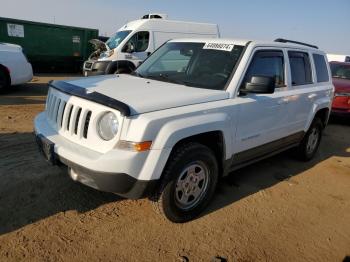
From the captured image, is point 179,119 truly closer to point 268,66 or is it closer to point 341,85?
point 268,66

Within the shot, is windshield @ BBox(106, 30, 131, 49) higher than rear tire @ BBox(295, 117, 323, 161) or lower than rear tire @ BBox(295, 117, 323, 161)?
higher

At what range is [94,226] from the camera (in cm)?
350

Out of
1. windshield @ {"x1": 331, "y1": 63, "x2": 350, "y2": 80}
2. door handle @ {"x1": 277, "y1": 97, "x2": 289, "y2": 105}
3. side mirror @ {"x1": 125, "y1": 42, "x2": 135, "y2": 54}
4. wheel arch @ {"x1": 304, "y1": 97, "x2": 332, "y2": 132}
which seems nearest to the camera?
door handle @ {"x1": 277, "y1": 97, "x2": 289, "y2": 105}

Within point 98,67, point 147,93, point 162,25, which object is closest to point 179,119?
point 147,93

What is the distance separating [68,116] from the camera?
Answer: 3.50m

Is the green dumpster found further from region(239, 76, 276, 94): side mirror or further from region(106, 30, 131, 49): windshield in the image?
region(239, 76, 276, 94): side mirror

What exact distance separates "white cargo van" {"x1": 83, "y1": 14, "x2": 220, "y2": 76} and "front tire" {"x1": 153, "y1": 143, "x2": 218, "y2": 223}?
8.60 m

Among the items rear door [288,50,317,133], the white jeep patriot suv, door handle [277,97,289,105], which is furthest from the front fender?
rear door [288,50,317,133]

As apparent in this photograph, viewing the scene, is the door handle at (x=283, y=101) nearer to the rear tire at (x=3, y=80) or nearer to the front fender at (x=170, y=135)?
the front fender at (x=170, y=135)

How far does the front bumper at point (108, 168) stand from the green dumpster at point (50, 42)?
13705 mm

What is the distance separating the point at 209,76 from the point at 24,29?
13.6m

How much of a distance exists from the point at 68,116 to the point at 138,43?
9327 mm

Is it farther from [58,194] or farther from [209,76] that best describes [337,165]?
[58,194]

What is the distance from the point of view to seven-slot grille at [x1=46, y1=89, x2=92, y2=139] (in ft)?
10.8
